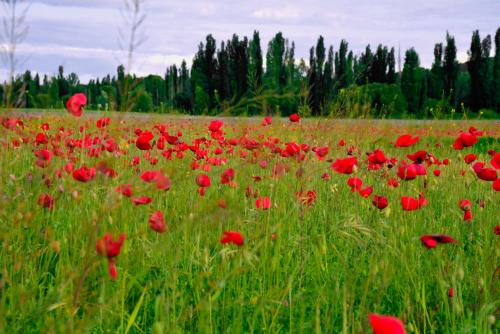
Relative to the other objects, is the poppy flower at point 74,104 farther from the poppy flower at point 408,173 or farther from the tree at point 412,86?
the tree at point 412,86

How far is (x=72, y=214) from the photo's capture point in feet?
7.50

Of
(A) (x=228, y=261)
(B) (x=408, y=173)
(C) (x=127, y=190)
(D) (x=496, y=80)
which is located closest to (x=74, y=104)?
(C) (x=127, y=190)

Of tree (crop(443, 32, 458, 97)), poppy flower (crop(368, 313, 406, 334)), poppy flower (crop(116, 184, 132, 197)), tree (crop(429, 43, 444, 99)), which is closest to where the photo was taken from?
poppy flower (crop(368, 313, 406, 334))

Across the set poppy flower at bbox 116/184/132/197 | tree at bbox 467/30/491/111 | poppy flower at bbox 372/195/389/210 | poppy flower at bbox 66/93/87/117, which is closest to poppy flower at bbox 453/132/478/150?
poppy flower at bbox 372/195/389/210

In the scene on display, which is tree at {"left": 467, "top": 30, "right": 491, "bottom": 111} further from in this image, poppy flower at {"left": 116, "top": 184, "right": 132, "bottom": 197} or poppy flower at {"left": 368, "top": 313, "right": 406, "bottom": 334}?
poppy flower at {"left": 368, "top": 313, "right": 406, "bottom": 334}

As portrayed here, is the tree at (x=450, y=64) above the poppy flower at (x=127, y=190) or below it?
above

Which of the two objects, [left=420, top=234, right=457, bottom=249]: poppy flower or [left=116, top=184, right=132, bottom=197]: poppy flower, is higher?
[left=116, top=184, right=132, bottom=197]: poppy flower

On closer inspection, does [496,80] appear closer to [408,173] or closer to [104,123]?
[408,173]

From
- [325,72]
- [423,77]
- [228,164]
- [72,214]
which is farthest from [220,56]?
[72,214]

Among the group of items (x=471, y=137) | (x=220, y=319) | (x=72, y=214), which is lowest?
(x=220, y=319)

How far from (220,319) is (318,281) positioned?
0.44 metres

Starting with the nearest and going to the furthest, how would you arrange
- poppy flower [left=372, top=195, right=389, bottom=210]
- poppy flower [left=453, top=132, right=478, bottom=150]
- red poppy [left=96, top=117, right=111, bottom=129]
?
poppy flower [left=372, top=195, right=389, bottom=210], poppy flower [left=453, top=132, right=478, bottom=150], red poppy [left=96, top=117, right=111, bottom=129]

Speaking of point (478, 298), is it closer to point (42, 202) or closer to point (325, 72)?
point (42, 202)

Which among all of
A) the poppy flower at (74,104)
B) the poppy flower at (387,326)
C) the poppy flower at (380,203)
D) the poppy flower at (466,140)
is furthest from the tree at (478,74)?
the poppy flower at (387,326)
